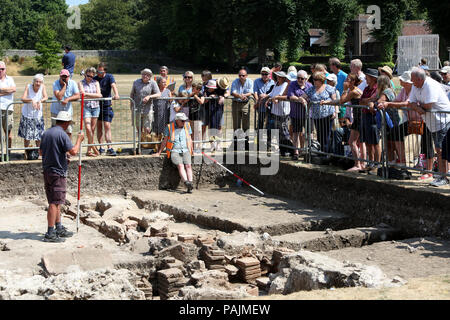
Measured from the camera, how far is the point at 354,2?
6956cm

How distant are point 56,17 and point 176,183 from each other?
95.9 m

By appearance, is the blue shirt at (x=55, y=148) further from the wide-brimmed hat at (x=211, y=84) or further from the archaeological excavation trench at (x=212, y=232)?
the wide-brimmed hat at (x=211, y=84)

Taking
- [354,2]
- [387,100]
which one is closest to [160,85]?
[387,100]

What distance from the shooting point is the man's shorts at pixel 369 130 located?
10.7 meters

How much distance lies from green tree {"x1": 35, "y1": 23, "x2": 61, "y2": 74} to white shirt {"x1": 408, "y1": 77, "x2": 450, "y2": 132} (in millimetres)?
66603

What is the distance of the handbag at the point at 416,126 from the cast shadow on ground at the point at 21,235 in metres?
6.10

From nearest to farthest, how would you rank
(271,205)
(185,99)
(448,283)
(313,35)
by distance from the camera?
(448,283) < (271,205) < (185,99) < (313,35)

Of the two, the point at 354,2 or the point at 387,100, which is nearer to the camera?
the point at 387,100

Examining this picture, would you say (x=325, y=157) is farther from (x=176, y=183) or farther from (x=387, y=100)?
(x=176, y=183)

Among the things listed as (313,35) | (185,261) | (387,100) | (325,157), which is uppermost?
(313,35)

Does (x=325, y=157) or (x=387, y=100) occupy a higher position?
(x=387, y=100)

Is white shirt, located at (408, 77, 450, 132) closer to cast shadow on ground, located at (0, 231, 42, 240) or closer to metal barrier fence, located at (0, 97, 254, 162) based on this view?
metal barrier fence, located at (0, 97, 254, 162)

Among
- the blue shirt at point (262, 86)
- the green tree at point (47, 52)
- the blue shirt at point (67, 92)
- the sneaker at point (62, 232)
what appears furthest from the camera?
the green tree at point (47, 52)

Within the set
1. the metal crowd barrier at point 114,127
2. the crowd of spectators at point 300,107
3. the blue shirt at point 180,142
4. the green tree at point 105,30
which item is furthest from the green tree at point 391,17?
the blue shirt at point 180,142
